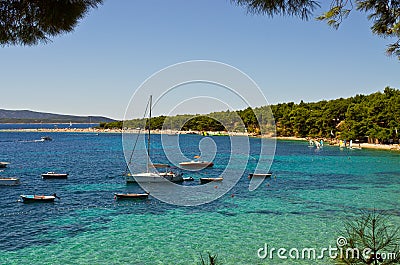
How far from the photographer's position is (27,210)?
19.7 m

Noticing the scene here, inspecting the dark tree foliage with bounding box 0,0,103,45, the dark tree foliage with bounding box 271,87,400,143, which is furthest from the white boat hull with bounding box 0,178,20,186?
the dark tree foliage with bounding box 271,87,400,143

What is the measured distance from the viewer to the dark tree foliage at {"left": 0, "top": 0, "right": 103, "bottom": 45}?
499 centimetres

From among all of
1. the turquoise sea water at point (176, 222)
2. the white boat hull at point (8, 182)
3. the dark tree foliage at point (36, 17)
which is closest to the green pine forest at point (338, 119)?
the white boat hull at point (8, 182)

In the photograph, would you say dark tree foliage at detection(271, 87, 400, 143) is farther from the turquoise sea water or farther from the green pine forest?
the turquoise sea water

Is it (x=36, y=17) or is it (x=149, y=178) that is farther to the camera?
(x=149, y=178)

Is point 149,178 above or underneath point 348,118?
underneath

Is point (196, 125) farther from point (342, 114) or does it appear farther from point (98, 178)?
point (98, 178)

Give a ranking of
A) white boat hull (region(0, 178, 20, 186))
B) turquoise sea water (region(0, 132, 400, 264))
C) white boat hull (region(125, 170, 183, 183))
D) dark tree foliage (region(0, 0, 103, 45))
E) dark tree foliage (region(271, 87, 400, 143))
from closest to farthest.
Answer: dark tree foliage (region(0, 0, 103, 45)), turquoise sea water (region(0, 132, 400, 264)), white boat hull (region(0, 178, 20, 186)), white boat hull (region(125, 170, 183, 183)), dark tree foliage (region(271, 87, 400, 143))

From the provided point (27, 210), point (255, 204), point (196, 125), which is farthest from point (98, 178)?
point (196, 125)

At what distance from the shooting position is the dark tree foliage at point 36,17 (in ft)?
16.4

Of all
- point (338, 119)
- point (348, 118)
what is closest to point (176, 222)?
point (348, 118)

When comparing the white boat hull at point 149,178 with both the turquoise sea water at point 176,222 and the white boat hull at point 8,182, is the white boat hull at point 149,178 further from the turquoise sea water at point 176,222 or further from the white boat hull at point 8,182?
the white boat hull at point 8,182

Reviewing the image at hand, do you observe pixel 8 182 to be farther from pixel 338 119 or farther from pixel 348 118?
pixel 338 119

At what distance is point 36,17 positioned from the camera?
204 inches
